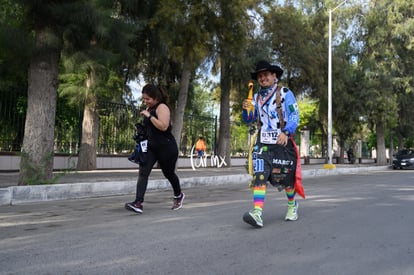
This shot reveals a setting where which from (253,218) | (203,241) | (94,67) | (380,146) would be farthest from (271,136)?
(380,146)

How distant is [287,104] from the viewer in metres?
5.03

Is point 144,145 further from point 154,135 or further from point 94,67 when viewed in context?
point 94,67

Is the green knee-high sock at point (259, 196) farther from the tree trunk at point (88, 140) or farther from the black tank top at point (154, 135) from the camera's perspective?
the tree trunk at point (88, 140)

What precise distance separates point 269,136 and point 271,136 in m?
0.03

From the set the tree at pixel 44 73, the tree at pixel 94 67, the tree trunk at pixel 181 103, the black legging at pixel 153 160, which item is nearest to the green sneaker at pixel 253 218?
the black legging at pixel 153 160

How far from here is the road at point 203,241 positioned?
138 inches

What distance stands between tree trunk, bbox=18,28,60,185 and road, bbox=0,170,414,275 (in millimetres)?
1450

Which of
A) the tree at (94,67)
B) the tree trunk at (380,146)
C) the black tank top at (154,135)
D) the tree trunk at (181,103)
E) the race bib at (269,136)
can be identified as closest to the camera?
the race bib at (269,136)

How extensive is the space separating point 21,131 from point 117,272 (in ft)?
37.4

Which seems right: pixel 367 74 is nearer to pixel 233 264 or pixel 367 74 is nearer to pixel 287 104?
pixel 287 104

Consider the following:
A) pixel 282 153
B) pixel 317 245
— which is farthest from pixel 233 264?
pixel 282 153

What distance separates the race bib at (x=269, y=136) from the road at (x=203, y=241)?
102 cm

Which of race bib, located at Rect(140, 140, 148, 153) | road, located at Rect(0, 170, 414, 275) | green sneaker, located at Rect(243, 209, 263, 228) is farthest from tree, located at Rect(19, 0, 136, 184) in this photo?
green sneaker, located at Rect(243, 209, 263, 228)

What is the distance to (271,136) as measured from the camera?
502cm
